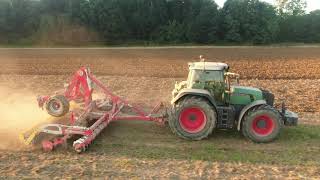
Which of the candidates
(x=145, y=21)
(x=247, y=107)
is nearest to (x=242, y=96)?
Answer: (x=247, y=107)

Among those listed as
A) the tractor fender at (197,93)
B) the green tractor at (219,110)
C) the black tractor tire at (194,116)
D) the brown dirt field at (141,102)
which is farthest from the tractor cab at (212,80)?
the brown dirt field at (141,102)

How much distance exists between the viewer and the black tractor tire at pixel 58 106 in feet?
35.5

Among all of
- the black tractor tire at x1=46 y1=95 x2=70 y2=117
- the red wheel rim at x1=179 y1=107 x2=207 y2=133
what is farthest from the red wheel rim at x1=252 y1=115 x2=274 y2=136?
the black tractor tire at x1=46 y1=95 x2=70 y2=117

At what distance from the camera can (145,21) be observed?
62625mm

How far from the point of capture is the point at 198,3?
68.4m

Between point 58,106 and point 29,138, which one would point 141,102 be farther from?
point 29,138

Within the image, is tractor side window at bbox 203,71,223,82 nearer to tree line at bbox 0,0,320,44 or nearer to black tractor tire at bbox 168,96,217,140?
black tractor tire at bbox 168,96,217,140

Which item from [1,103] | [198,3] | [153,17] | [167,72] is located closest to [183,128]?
[1,103]

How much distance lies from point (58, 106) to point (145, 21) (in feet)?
173

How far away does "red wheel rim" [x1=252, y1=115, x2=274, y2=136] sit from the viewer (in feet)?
32.7

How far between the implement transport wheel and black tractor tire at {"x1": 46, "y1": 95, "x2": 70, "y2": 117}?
438 centimetres

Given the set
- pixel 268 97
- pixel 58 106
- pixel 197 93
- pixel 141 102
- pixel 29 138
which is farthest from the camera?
pixel 141 102

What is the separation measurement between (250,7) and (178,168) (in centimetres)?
6259

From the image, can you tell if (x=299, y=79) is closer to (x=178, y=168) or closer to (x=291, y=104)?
(x=291, y=104)
